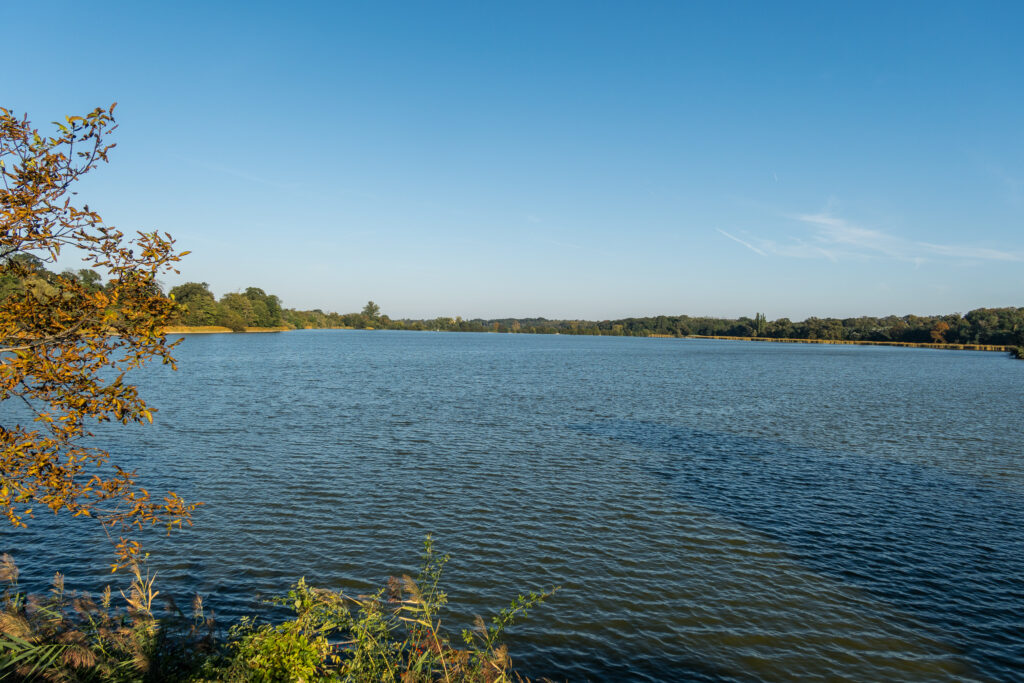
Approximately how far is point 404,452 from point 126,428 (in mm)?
19491

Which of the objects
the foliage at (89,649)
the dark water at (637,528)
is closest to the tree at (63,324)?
the foliage at (89,649)

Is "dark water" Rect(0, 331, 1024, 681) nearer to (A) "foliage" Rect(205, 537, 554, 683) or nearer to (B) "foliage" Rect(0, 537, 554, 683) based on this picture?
(A) "foliage" Rect(205, 537, 554, 683)

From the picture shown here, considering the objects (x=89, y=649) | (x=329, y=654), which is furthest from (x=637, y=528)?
(x=89, y=649)

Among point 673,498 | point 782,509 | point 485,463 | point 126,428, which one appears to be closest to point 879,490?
point 782,509

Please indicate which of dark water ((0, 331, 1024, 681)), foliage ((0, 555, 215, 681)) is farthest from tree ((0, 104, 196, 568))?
dark water ((0, 331, 1024, 681))

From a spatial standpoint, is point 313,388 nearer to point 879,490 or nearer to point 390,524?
point 390,524

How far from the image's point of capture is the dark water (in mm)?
14477

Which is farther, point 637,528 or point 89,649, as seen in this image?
point 637,528

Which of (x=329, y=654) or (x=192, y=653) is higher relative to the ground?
(x=192, y=653)

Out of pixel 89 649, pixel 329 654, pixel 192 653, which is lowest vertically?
pixel 329 654

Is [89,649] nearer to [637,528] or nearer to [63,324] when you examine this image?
[63,324]

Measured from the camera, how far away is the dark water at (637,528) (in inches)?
570

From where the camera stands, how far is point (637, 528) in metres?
21.6

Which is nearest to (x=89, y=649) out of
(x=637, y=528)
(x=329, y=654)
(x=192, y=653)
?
(x=192, y=653)
